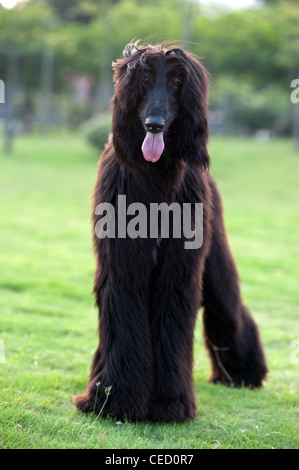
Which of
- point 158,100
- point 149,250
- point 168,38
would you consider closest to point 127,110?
point 158,100

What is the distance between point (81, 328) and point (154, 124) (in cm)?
331

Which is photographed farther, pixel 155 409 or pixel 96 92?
pixel 96 92

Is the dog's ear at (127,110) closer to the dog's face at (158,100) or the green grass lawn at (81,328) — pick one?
the dog's face at (158,100)

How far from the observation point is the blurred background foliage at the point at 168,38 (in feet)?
118

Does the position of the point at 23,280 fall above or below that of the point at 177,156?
below

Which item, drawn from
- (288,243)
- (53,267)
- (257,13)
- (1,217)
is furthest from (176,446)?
(257,13)

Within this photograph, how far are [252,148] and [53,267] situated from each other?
799 inches

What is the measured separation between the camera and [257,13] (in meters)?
37.2

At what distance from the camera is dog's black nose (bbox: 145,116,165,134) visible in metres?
3.10

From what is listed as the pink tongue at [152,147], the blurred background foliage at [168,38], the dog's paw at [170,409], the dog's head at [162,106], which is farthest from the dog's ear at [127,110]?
the blurred background foliage at [168,38]

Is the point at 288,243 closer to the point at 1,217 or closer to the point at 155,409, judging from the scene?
the point at 1,217

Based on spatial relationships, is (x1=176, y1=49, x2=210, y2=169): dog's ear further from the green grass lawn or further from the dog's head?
the green grass lawn

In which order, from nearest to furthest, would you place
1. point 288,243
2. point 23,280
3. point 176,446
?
point 176,446 → point 23,280 → point 288,243

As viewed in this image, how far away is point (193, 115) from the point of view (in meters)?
3.25
